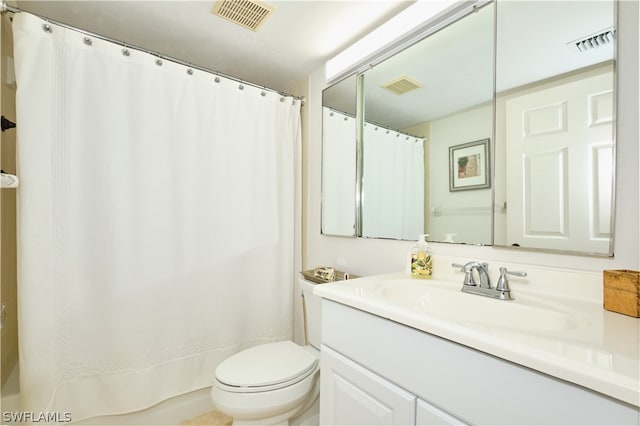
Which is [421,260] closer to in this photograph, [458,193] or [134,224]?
[458,193]

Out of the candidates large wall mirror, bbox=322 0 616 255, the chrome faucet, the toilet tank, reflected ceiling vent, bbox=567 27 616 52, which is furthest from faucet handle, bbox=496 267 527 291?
the toilet tank

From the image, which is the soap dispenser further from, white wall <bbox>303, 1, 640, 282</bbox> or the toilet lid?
the toilet lid

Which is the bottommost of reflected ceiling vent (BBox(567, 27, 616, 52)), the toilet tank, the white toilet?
the white toilet

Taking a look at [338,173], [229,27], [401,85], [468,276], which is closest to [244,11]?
[229,27]

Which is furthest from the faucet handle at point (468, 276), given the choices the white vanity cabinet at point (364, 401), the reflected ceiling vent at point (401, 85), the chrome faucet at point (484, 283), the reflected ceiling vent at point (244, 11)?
the reflected ceiling vent at point (244, 11)

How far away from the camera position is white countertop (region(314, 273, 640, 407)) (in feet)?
1.52

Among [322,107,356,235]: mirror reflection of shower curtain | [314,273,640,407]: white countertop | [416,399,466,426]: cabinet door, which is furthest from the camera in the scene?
[322,107,356,235]: mirror reflection of shower curtain

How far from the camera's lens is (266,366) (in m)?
1.28

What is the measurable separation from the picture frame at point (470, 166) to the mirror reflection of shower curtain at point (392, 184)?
0.16 meters

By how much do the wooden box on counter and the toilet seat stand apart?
1.10 metres

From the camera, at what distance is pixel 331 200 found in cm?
183

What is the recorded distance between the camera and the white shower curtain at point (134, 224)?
1.21 m

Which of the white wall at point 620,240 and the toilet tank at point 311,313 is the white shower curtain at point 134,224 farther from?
the white wall at point 620,240

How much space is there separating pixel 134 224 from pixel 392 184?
4.49ft
